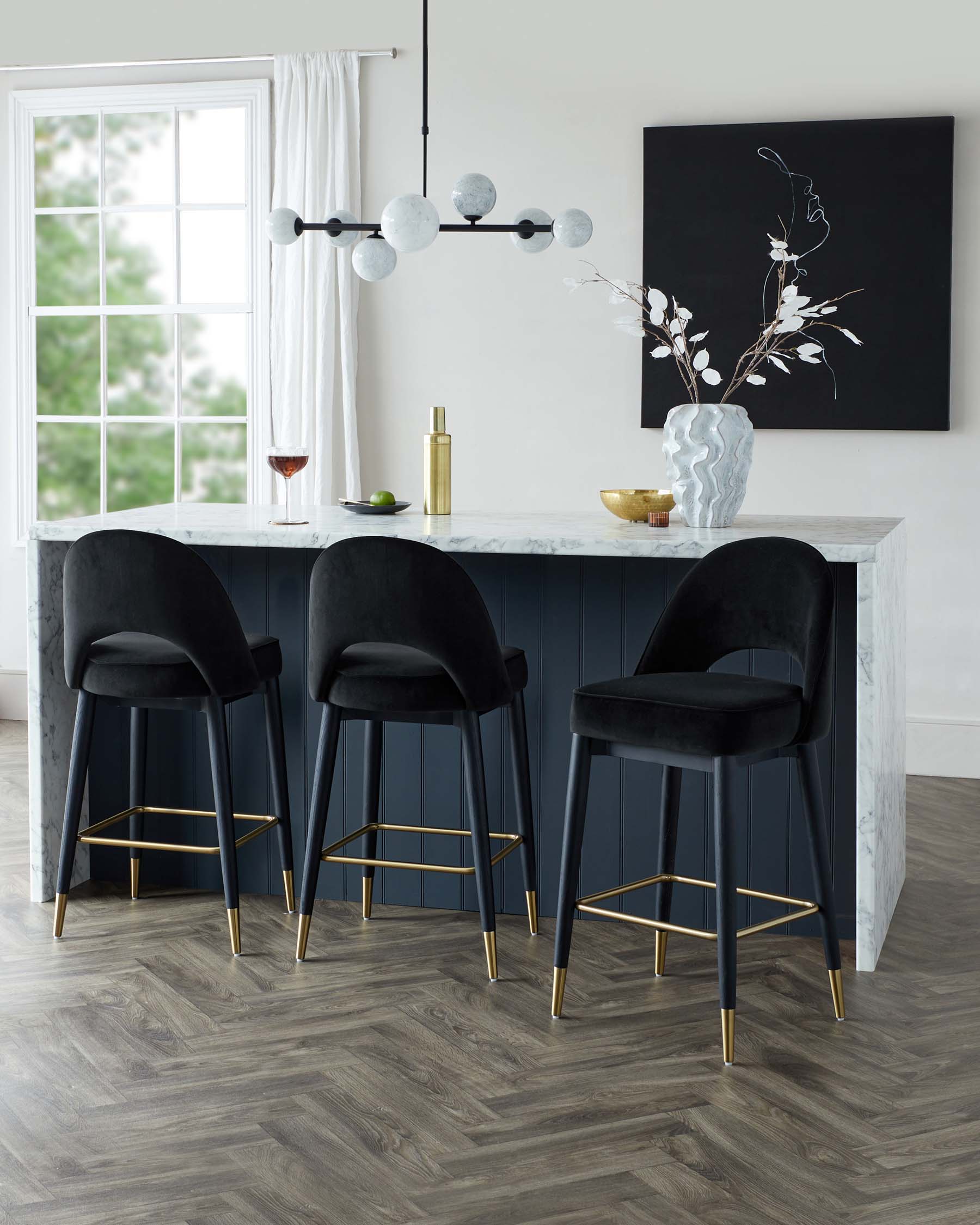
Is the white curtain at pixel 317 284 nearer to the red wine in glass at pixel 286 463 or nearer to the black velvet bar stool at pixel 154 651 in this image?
the red wine in glass at pixel 286 463

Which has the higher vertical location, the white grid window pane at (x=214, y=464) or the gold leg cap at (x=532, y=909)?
the white grid window pane at (x=214, y=464)

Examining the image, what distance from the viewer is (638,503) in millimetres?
3785

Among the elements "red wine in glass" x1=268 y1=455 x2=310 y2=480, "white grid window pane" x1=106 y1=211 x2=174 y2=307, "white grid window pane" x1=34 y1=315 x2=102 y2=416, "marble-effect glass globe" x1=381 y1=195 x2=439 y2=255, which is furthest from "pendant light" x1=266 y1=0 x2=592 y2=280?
"white grid window pane" x1=34 y1=315 x2=102 y2=416

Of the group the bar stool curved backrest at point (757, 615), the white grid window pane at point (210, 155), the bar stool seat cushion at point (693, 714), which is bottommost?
the bar stool seat cushion at point (693, 714)

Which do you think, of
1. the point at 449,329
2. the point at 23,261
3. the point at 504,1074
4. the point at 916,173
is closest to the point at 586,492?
the point at 449,329

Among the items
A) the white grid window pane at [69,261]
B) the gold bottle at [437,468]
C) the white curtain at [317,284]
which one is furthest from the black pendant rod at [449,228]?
the white grid window pane at [69,261]

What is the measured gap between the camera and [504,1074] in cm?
274

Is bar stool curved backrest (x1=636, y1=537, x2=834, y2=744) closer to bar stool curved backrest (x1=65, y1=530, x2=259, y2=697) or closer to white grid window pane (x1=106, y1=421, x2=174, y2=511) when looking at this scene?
bar stool curved backrest (x1=65, y1=530, x2=259, y2=697)

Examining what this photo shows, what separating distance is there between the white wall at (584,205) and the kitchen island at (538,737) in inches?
64.9

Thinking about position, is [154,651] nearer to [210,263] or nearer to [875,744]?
[875,744]

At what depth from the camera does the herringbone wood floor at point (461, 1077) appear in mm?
2301

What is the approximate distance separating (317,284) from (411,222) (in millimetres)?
2378

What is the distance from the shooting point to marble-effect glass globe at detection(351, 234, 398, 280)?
387cm

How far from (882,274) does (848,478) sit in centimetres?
79
